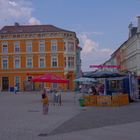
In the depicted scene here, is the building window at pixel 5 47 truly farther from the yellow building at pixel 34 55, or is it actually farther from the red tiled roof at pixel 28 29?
the red tiled roof at pixel 28 29

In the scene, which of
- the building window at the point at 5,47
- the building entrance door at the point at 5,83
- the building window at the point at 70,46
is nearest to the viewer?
the building window at the point at 70,46

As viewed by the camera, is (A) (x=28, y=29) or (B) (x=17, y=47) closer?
(B) (x=17, y=47)

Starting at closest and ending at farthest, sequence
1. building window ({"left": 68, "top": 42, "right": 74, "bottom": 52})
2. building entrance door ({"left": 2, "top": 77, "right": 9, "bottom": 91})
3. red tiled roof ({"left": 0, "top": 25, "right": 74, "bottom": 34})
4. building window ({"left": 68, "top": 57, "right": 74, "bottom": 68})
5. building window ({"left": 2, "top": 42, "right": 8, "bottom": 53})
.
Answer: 1. building window ({"left": 68, "top": 57, "right": 74, "bottom": 68})
2. building window ({"left": 68, "top": 42, "right": 74, "bottom": 52})
3. red tiled roof ({"left": 0, "top": 25, "right": 74, "bottom": 34})
4. building entrance door ({"left": 2, "top": 77, "right": 9, "bottom": 91})
5. building window ({"left": 2, "top": 42, "right": 8, "bottom": 53})

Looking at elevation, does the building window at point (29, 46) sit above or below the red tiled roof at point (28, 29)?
below

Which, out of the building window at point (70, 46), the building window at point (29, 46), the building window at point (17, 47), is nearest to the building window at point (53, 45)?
the building window at point (70, 46)

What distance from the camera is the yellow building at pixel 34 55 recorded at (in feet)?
287

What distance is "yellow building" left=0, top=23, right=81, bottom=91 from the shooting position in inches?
3447

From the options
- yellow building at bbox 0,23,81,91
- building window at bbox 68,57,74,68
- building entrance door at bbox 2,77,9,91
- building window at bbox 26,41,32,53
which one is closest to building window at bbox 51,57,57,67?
yellow building at bbox 0,23,81,91

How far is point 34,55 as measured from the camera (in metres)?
89.1

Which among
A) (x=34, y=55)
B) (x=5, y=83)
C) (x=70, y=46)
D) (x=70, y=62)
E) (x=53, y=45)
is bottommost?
(x=5, y=83)

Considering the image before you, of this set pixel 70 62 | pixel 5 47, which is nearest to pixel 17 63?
pixel 5 47

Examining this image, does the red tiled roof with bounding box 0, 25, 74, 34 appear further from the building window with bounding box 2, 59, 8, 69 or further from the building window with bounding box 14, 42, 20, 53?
the building window with bounding box 2, 59, 8, 69

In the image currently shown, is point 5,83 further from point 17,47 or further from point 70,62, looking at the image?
point 70,62

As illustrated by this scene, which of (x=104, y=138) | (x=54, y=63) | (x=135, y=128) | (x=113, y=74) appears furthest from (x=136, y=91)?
(x=54, y=63)
